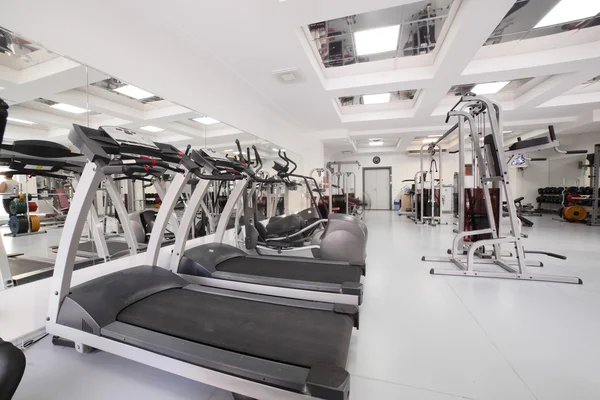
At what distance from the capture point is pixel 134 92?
254cm

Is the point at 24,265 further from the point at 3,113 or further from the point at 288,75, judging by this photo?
the point at 288,75

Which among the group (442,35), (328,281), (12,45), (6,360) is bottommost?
(328,281)

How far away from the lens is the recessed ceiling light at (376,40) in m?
3.43

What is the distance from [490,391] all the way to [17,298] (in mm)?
2886

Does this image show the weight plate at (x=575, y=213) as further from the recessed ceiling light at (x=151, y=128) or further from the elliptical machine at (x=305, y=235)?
the recessed ceiling light at (x=151, y=128)

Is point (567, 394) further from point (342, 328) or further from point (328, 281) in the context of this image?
point (328, 281)

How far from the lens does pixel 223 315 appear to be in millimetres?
1615

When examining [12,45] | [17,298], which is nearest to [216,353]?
[17,298]

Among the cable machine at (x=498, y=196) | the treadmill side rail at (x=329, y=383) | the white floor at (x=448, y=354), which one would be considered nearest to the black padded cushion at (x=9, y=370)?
the white floor at (x=448, y=354)

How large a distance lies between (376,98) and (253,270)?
5.22 metres

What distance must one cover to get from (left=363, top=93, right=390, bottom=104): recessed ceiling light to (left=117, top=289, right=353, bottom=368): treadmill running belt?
5.40 meters

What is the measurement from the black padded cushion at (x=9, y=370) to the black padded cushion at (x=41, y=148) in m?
1.57

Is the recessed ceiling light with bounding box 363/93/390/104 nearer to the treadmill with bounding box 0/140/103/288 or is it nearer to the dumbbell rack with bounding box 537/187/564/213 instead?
the treadmill with bounding box 0/140/103/288

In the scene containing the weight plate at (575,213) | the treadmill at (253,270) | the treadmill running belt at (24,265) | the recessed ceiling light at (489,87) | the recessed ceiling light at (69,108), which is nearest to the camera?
the treadmill running belt at (24,265)
